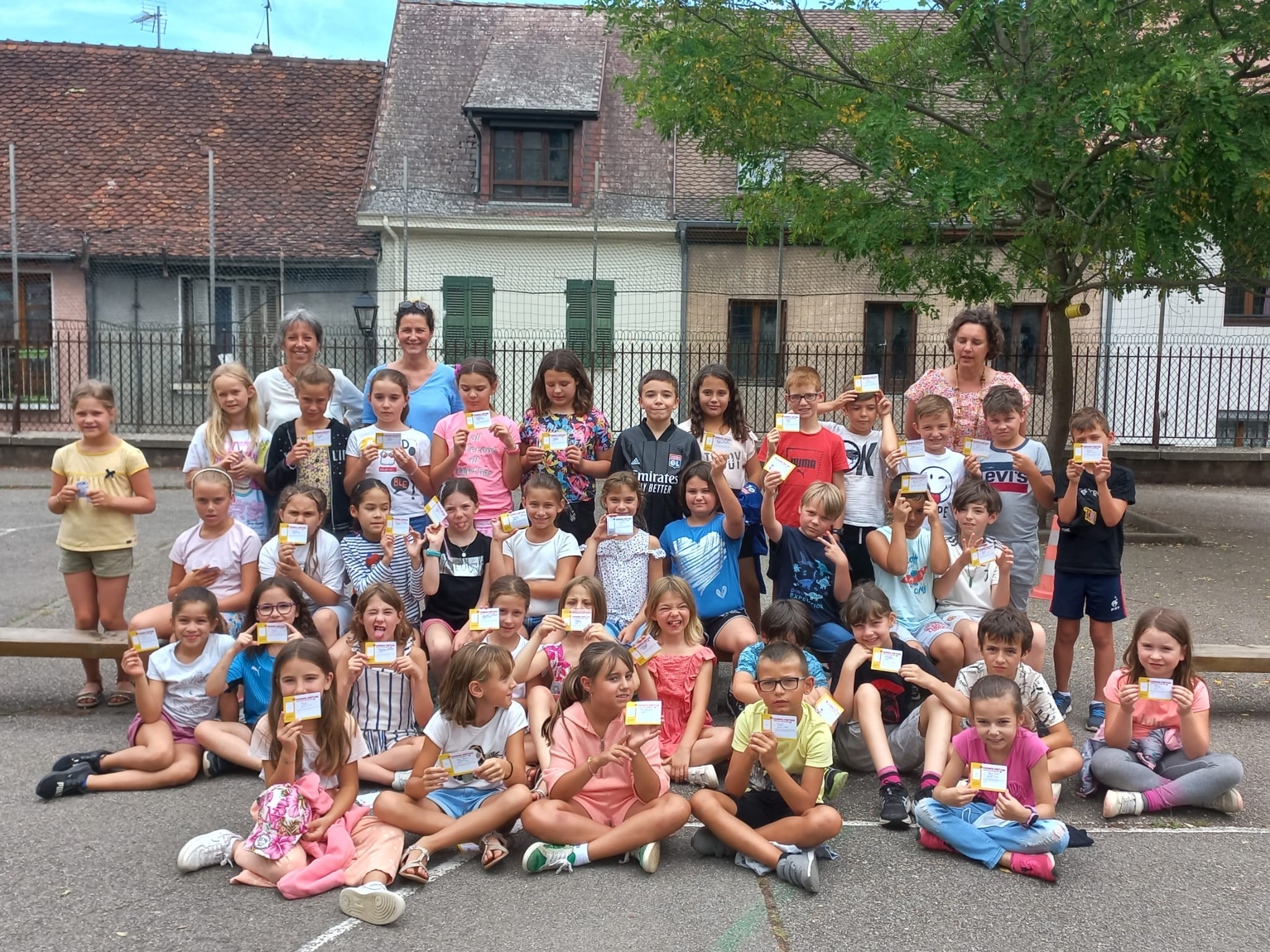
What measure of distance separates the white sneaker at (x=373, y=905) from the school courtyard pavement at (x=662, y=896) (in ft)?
0.16

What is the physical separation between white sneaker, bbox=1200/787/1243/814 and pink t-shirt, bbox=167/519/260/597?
14.8 ft

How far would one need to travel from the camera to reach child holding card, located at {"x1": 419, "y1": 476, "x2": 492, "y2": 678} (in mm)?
5641

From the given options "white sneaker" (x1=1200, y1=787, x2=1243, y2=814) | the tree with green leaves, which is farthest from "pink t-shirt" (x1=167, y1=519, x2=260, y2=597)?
the tree with green leaves

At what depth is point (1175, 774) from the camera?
4820 millimetres

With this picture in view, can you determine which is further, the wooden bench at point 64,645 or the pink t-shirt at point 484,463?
the pink t-shirt at point 484,463

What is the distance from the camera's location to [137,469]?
6098 mm

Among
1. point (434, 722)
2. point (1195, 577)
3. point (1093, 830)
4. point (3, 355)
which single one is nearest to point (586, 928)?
point (434, 722)

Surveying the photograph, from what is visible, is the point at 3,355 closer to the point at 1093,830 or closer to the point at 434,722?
the point at 434,722

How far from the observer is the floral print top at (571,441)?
6.11 m

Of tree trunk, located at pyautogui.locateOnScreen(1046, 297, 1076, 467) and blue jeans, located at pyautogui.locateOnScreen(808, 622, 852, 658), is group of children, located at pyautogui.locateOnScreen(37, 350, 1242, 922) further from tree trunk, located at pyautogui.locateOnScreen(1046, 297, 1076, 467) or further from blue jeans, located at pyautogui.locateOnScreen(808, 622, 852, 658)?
tree trunk, located at pyautogui.locateOnScreen(1046, 297, 1076, 467)

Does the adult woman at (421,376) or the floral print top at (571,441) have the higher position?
the adult woman at (421,376)

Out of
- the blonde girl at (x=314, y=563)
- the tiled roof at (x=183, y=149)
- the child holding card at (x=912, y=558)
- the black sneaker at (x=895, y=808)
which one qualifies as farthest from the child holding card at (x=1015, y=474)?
the tiled roof at (x=183, y=149)

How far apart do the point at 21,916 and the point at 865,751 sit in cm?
341

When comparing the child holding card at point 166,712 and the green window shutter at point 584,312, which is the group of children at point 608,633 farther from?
the green window shutter at point 584,312
